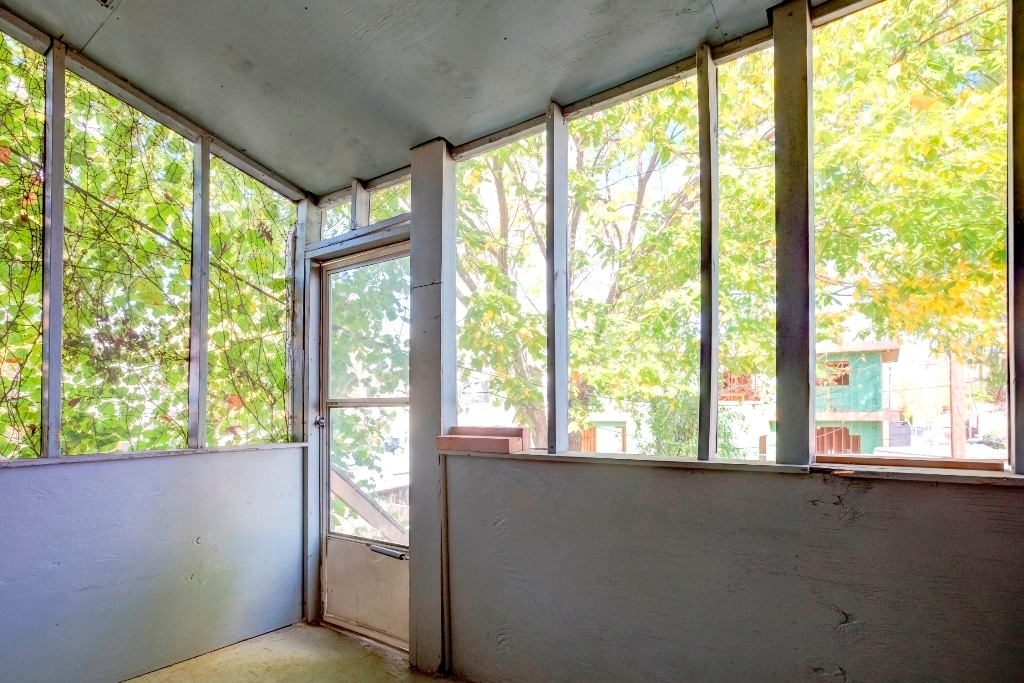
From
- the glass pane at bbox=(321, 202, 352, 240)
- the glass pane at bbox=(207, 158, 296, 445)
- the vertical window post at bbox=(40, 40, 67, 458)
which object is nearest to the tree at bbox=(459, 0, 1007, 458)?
the glass pane at bbox=(321, 202, 352, 240)

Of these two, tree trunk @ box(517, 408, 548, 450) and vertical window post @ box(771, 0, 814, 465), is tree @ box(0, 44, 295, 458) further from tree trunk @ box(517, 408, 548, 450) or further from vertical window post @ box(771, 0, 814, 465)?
vertical window post @ box(771, 0, 814, 465)

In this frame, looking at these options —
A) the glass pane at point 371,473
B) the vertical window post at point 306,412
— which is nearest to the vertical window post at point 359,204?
the vertical window post at point 306,412

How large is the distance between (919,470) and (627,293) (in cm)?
162

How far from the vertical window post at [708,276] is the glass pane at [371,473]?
5.17 feet

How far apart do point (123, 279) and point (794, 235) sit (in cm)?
295

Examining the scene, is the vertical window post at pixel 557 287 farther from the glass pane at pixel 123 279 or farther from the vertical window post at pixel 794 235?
the glass pane at pixel 123 279

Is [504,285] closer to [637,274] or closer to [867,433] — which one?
[637,274]

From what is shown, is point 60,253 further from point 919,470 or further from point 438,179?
point 919,470

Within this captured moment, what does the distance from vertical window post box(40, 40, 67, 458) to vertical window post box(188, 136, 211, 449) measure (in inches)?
22.7

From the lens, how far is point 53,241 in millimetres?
2547

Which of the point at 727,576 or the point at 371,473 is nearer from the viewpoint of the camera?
the point at 727,576

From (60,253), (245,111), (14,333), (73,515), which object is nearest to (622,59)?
(245,111)

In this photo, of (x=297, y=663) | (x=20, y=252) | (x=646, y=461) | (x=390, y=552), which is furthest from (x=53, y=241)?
(x=646, y=461)

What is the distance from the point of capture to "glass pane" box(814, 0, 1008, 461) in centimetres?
182
